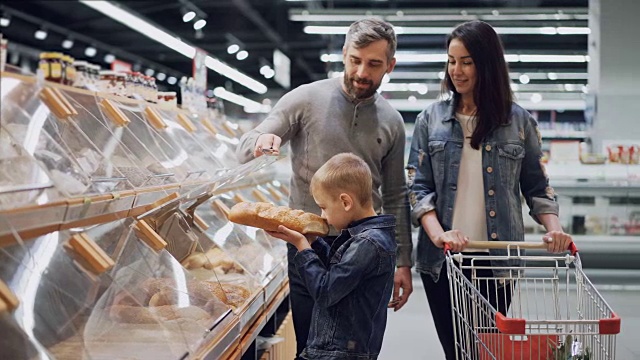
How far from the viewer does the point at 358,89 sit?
9.02 feet

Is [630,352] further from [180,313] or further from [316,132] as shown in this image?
[180,313]

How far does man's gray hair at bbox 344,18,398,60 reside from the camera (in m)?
2.63

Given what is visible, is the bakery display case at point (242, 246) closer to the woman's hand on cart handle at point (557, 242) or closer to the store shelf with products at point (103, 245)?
the store shelf with products at point (103, 245)

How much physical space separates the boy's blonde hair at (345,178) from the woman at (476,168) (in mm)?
524

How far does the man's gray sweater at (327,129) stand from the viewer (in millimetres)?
2824

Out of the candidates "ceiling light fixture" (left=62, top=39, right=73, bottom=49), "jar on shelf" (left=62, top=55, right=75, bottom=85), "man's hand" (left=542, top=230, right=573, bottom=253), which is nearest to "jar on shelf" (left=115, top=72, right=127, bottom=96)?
"jar on shelf" (left=62, top=55, right=75, bottom=85)

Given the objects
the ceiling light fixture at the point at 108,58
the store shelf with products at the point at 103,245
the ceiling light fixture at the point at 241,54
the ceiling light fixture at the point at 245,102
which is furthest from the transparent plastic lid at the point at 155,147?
the ceiling light fixture at the point at 108,58

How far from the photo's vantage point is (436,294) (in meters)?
2.90

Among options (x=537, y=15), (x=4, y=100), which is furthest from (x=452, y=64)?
(x=537, y=15)

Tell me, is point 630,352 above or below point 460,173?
below

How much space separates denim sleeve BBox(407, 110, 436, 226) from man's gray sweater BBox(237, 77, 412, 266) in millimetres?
96

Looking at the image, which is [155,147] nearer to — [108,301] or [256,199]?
[108,301]

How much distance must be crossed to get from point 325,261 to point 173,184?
2.31 ft

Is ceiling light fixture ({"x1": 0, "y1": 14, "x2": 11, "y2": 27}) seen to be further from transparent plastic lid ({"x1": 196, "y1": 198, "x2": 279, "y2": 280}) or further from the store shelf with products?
the store shelf with products
